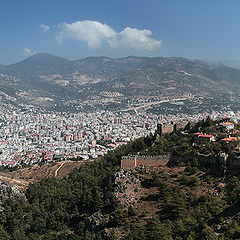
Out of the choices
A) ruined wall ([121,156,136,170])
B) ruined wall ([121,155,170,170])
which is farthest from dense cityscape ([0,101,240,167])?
ruined wall ([121,155,170,170])

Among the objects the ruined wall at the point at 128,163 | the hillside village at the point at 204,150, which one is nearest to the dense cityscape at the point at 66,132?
the hillside village at the point at 204,150

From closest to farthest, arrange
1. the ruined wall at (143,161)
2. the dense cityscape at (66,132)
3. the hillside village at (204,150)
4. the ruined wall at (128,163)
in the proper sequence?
the hillside village at (204,150)
the ruined wall at (143,161)
the ruined wall at (128,163)
the dense cityscape at (66,132)

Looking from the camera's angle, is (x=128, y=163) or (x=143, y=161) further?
(x=128, y=163)

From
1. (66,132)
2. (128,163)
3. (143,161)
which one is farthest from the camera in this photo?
(66,132)

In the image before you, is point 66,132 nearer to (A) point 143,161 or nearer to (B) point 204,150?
(A) point 143,161

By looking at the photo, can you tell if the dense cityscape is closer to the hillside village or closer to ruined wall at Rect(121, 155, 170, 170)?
the hillside village

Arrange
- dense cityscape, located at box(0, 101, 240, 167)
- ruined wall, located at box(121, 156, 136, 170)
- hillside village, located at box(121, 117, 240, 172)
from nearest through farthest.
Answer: hillside village, located at box(121, 117, 240, 172), ruined wall, located at box(121, 156, 136, 170), dense cityscape, located at box(0, 101, 240, 167)

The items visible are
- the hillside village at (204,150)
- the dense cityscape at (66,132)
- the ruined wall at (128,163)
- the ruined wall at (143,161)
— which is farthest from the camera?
the dense cityscape at (66,132)

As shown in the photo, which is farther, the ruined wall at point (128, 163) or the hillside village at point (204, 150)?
the ruined wall at point (128, 163)

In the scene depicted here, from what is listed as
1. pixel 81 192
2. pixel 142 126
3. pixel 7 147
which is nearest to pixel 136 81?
pixel 142 126

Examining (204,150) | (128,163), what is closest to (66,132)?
(128,163)

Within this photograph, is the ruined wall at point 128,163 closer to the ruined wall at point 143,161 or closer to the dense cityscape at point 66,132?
→ the ruined wall at point 143,161
